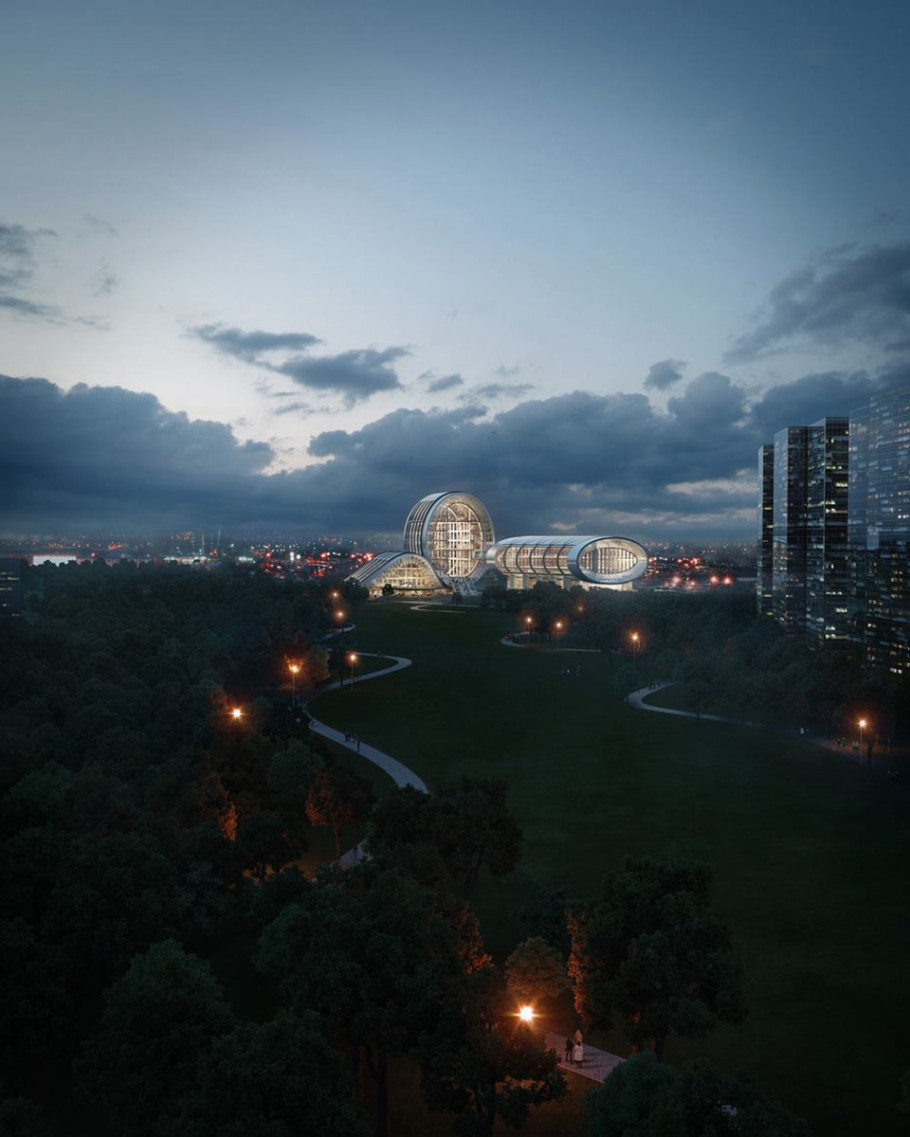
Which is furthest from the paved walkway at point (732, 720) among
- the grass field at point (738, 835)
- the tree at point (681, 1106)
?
the tree at point (681, 1106)

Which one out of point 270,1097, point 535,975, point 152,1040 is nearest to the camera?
point 270,1097

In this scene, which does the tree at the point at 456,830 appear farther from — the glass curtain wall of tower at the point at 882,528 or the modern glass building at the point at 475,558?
the modern glass building at the point at 475,558

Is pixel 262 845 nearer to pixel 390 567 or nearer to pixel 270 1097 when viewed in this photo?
pixel 270 1097

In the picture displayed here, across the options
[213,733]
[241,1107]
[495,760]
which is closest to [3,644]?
[213,733]

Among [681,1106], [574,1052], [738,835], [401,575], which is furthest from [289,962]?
[401,575]

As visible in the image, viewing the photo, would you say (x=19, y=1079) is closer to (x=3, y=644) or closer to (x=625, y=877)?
(x=625, y=877)

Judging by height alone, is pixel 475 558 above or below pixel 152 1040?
above
